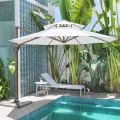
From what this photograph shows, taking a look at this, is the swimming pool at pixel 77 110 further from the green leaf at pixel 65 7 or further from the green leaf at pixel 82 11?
the green leaf at pixel 65 7

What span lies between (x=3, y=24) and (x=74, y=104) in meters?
4.27

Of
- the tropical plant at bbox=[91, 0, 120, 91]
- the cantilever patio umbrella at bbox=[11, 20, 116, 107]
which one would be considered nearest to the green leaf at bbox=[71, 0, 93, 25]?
the tropical plant at bbox=[91, 0, 120, 91]

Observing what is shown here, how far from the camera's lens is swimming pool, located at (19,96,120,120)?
8.65 m

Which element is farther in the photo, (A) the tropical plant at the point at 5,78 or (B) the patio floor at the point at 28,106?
(A) the tropical plant at the point at 5,78

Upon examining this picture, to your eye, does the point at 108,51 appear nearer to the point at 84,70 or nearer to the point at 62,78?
the point at 84,70

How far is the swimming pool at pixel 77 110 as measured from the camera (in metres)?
8.65

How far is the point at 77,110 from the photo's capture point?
9820 mm

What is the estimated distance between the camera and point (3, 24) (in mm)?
10961

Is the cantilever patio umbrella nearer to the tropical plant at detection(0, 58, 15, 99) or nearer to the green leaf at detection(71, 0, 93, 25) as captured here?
the tropical plant at detection(0, 58, 15, 99)

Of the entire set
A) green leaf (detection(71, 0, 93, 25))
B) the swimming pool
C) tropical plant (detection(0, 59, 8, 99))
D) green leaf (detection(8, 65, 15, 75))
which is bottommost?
the swimming pool

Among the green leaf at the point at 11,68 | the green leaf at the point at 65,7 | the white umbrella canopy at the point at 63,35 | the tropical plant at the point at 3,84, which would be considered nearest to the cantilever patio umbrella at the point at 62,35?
the white umbrella canopy at the point at 63,35

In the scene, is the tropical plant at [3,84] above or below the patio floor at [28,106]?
above

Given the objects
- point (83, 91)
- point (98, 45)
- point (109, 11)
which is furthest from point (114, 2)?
point (83, 91)

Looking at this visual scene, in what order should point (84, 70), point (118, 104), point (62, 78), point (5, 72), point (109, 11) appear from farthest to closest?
1. point (62, 78)
2. point (84, 70)
3. point (109, 11)
4. point (5, 72)
5. point (118, 104)
